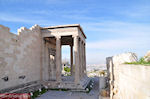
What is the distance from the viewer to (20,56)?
11586 millimetres

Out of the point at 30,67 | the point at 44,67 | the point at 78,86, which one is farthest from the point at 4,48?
the point at 78,86

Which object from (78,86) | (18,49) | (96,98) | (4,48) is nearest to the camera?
(4,48)

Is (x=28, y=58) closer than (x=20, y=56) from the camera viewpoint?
No

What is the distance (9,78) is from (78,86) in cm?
743

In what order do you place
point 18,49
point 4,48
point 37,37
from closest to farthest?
point 4,48 < point 18,49 < point 37,37

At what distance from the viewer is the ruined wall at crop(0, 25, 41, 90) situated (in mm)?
9656

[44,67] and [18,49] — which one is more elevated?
[18,49]

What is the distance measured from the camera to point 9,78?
1001cm

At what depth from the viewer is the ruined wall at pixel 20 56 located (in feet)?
31.7

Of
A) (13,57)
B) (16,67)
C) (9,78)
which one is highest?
(13,57)

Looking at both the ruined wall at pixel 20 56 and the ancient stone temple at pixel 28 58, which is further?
the ancient stone temple at pixel 28 58

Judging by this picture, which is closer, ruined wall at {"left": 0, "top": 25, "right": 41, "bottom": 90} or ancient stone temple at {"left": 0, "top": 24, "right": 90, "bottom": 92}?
ruined wall at {"left": 0, "top": 25, "right": 41, "bottom": 90}

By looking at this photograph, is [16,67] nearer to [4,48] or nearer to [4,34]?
[4,48]

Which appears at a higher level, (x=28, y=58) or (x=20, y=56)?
(x=20, y=56)
